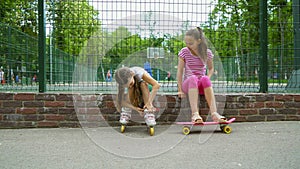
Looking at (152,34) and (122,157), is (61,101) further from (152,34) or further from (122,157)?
(122,157)

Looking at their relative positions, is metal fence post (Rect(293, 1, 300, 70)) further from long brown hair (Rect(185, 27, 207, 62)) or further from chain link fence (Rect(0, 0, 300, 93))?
long brown hair (Rect(185, 27, 207, 62))

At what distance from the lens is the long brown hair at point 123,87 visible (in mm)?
4207

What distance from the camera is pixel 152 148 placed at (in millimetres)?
3383

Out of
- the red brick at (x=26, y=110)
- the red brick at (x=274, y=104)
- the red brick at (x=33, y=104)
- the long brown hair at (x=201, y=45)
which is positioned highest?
the long brown hair at (x=201, y=45)

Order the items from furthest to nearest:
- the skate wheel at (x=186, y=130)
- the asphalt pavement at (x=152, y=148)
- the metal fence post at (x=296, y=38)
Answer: the metal fence post at (x=296, y=38) < the skate wheel at (x=186, y=130) < the asphalt pavement at (x=152, y=148)

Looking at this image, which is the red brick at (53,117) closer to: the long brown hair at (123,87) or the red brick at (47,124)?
Answer: the red brick at (47,124)

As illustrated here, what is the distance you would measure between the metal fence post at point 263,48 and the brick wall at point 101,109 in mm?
270

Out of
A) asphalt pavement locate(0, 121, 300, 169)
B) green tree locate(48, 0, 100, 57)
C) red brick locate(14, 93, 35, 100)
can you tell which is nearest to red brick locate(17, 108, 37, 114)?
red brick locate(14, 93, 35, 100)

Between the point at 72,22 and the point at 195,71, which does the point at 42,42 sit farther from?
the point at 195,71

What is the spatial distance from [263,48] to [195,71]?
138 centimetres

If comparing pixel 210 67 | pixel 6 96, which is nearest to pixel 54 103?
pixel 6 96

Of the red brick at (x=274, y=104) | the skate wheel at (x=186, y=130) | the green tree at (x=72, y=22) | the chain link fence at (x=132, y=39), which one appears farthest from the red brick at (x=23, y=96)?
the red brick at (x=274, y=104)

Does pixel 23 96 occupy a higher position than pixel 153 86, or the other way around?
pixel 153 86

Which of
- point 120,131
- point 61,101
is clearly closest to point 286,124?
point 120,131
